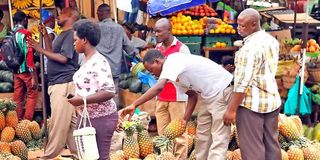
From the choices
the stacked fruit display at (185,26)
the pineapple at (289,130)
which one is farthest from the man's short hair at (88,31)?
the stacked fruit display at (185,26)

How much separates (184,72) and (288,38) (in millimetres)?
5597

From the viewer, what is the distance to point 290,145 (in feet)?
19.7

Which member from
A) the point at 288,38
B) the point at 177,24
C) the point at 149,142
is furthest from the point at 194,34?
the point at 149,142

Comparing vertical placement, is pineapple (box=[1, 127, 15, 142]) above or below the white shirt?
below

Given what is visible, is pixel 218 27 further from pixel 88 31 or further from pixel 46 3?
pixel 88 31

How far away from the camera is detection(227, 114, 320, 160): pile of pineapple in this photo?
585 centimetres

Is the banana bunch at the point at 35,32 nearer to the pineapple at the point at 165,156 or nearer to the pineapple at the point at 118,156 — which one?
the pineapple at the point at 118,156

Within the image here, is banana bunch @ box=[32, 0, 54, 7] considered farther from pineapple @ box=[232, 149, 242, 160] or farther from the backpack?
pineapple @ box=[232, 149, 242, 160]

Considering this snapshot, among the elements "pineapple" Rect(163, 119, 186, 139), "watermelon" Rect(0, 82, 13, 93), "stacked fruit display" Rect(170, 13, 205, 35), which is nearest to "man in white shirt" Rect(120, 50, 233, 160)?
"pineapple" Rect(163, 119, 186, 139)

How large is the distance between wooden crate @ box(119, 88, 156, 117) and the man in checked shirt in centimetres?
307

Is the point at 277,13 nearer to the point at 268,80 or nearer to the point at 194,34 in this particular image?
the point at 194,34

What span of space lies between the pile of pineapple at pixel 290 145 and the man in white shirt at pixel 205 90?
27cm

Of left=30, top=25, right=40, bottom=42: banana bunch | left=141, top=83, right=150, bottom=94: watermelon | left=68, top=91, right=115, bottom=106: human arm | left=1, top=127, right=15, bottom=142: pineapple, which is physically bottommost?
left=1, top=127, right=15, bottom=142: pineapple

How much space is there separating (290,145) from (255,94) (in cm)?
95
